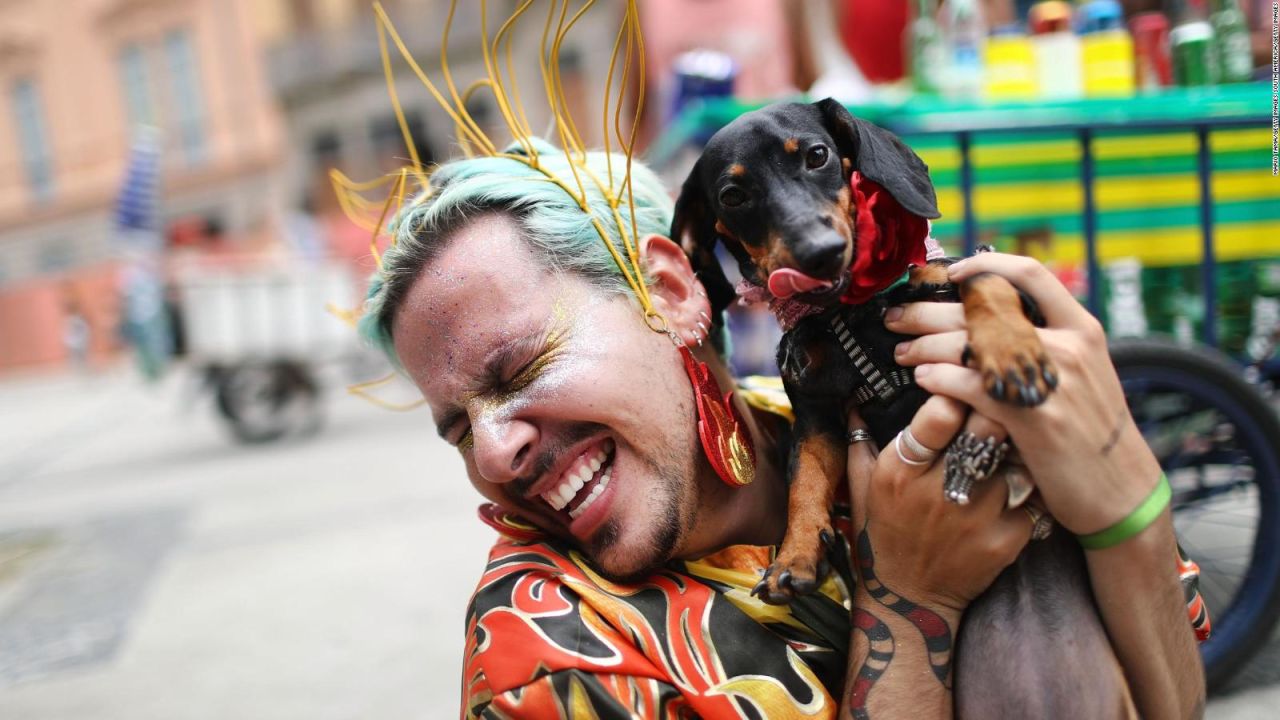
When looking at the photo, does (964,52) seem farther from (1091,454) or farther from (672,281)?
(1091,454)

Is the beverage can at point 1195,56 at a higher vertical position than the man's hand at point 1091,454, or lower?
higher

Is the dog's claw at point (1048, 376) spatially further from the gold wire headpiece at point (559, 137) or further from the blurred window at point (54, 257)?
the blurred window at point (54, 257)

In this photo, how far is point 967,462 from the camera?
108cm

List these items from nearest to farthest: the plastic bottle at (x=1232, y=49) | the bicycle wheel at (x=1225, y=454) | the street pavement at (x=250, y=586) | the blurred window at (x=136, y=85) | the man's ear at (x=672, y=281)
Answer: the man's ear at (x=672, y=281), the bicycle wheel at (x=1225, y=454), the plastic bottle at (x=1232, y=49), the street pavement at (x=250, y=586), the blurred window at (x=136, y=85)

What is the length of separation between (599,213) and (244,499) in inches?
202

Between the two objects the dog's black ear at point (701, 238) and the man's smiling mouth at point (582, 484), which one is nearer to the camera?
the man's smiling mouth at point (582, 484)

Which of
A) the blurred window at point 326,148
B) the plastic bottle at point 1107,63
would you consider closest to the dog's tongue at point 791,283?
the plastic bottle at point 1107,63

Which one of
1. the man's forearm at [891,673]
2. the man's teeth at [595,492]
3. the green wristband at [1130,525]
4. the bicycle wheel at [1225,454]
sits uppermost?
the man's teeth at [595,492]

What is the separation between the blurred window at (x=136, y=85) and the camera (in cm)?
2345

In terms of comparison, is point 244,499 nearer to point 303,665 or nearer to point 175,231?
point 303,665

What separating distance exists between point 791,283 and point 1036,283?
297mm

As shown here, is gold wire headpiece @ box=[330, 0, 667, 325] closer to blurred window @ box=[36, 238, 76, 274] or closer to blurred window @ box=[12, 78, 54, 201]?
blurred window @ box=[36, 238, 76, 274]

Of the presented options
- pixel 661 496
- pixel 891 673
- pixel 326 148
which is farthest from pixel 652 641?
pixel 326 148

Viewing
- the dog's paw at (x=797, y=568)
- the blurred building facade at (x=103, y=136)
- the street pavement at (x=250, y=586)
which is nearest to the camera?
the dog's paw at (x=797, y=568)
